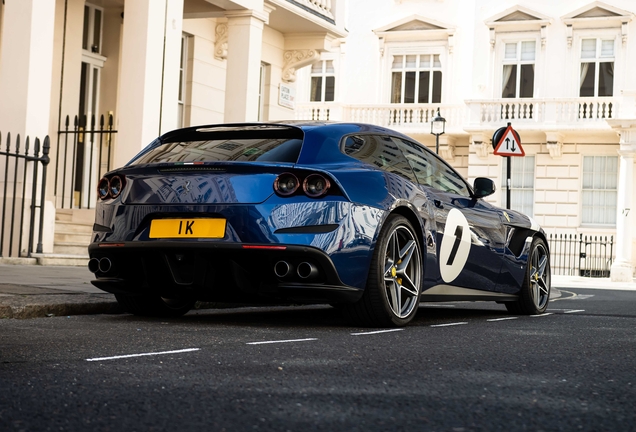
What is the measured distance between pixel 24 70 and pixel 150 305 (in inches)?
252

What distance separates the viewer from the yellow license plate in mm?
6336

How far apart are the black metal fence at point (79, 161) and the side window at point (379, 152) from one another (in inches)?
328

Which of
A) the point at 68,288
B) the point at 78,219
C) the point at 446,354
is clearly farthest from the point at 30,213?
the point at 446,354

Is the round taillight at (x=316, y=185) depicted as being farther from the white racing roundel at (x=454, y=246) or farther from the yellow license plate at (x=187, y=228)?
the white racing roundel at (x=454, y=246)

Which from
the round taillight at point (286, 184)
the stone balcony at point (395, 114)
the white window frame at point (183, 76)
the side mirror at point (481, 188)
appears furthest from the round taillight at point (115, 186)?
the stone balcony at point (395, 114)

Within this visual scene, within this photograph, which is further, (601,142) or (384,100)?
(384,100)

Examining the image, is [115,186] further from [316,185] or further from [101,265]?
[316,185]

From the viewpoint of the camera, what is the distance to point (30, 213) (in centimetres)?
1255

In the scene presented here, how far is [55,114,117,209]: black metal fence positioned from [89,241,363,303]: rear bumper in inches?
342

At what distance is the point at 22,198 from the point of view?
12383 millimetres

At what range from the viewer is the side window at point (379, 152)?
6.93 meters

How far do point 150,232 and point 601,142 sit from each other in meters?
27.7

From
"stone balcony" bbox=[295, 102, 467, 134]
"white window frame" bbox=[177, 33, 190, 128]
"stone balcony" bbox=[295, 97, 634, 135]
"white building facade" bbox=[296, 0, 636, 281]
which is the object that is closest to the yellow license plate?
"white window frame" bbox=[177, 33, 190, 128]

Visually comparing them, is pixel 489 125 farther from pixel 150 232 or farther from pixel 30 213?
pixel 150 232
